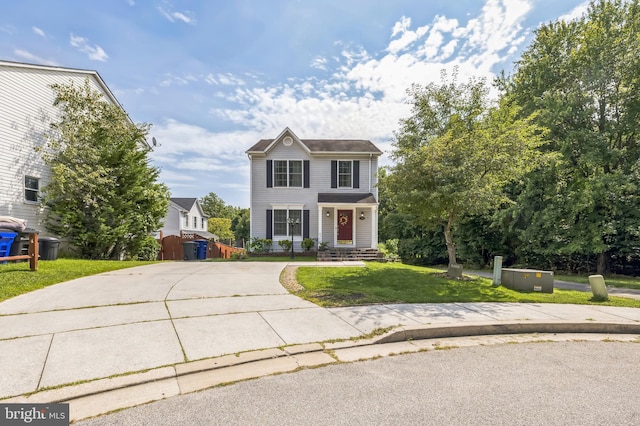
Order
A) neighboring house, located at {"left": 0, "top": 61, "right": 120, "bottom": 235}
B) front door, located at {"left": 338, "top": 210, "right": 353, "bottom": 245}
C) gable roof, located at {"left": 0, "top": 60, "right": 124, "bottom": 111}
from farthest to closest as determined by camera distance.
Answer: front door, located at {"left": 338, "top": 210, "right": 353, "bottom": 245}, gable roof, located at {"left": 0, "top": 60, "right": 124, "bottom": 111}, neighboring house, located at {"left": 0, "top": 61, "right": 120, "bottom": 235}

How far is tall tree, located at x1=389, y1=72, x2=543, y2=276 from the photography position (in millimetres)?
8844

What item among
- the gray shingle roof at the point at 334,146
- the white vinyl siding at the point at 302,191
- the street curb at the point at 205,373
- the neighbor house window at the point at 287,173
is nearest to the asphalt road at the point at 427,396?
the street curb at the point at 205,373

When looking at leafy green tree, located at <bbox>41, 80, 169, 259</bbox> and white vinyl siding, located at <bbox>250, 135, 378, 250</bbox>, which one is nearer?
leafy green tree, located at <bbox>41, 80, 169, 259</bbox>

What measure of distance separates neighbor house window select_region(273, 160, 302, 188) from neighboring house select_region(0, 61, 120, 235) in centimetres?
1004

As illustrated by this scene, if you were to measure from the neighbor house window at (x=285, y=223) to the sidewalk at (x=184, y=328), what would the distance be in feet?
33.9

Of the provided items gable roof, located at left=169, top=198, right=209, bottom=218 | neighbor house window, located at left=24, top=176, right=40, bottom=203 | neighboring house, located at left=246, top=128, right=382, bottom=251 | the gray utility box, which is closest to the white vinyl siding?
neighboring house, located at left=246, top=128, right=382, bottom=251

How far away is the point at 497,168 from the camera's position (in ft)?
29.8

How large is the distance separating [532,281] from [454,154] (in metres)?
3.91

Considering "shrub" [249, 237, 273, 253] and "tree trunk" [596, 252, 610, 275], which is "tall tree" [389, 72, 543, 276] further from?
"shrub" [249, 237, 273, 253]

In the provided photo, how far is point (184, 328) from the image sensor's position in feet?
14.9

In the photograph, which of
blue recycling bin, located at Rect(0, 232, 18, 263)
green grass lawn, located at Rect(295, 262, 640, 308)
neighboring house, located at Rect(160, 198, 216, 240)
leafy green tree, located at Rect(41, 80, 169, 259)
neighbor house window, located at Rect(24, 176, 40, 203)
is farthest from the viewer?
neighboring house, located at Rect(160, 198, 216, 240)

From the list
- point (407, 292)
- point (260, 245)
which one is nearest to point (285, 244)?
point (260, 245)

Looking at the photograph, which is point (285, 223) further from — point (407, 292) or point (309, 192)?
point (407, 292)

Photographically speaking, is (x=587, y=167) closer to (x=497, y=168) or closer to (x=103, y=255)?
(x=497, y=168)
